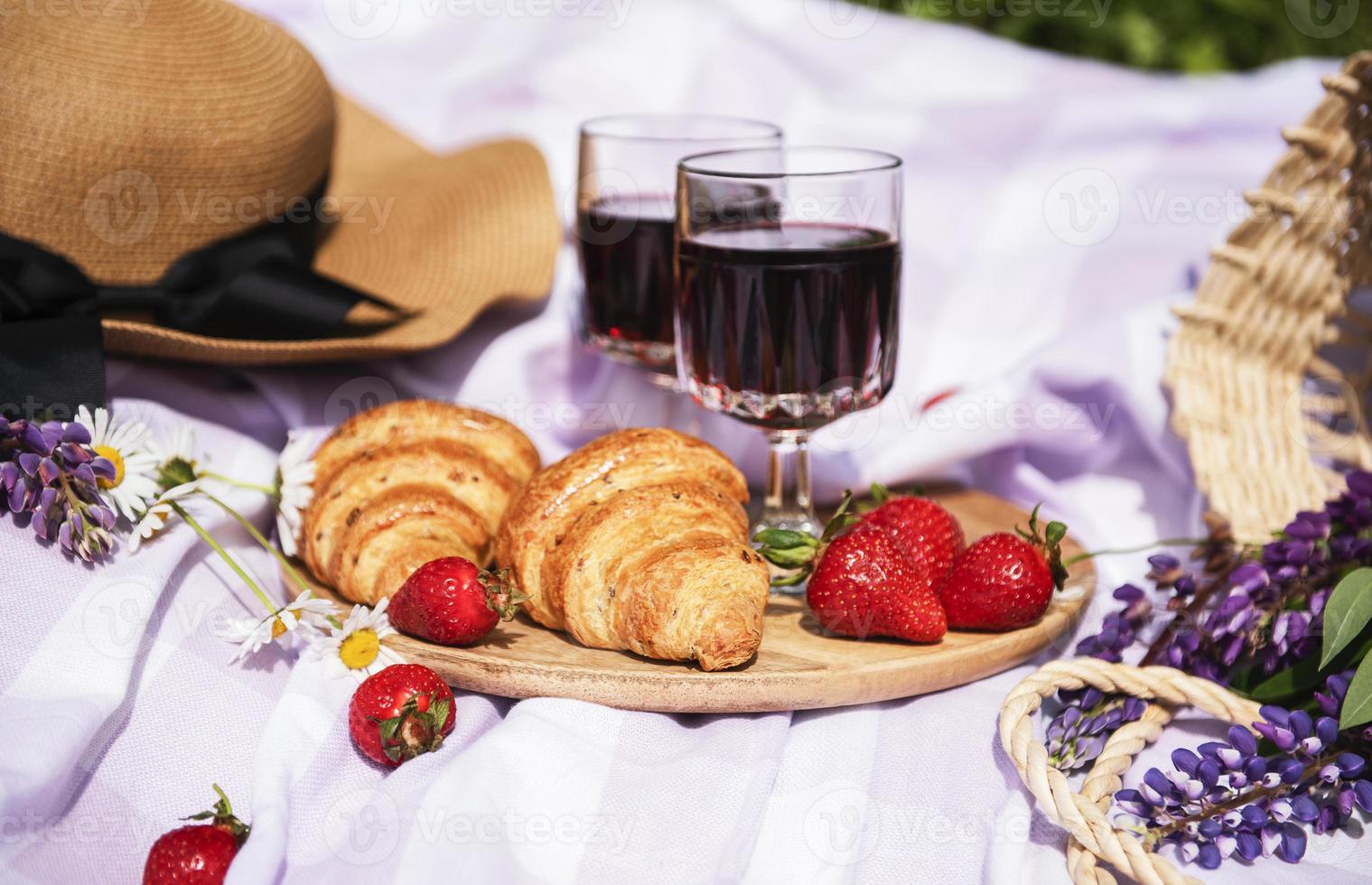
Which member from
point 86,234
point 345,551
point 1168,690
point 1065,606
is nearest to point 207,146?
point 86,234

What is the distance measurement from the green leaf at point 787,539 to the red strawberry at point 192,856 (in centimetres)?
68

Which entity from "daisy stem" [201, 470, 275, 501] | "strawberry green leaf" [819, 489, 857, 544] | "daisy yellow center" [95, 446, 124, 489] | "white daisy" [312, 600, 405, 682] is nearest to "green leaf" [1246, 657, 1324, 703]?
"strawberry green leaf" [819, 489, 857, 544]

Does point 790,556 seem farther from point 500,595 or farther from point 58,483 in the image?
point 58,483

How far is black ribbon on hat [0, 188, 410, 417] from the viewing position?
1487 millimetres

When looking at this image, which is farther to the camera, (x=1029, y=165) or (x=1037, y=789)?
(x=1029, y=165)

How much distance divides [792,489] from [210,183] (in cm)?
97

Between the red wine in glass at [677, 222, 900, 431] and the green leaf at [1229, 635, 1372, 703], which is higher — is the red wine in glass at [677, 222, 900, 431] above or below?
above

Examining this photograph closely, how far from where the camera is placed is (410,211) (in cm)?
210

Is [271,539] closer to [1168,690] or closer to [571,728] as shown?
[571,728]

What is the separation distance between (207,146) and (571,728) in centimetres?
101

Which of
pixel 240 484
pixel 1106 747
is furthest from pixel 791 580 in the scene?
pixel 240 484

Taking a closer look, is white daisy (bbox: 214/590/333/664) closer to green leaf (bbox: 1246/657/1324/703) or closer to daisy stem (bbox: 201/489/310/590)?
daisy stem (bbox: 201/489/310/590)

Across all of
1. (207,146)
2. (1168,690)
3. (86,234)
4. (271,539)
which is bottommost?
(271,539)

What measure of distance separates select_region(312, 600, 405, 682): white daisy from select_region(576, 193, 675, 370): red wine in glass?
2.16ft
